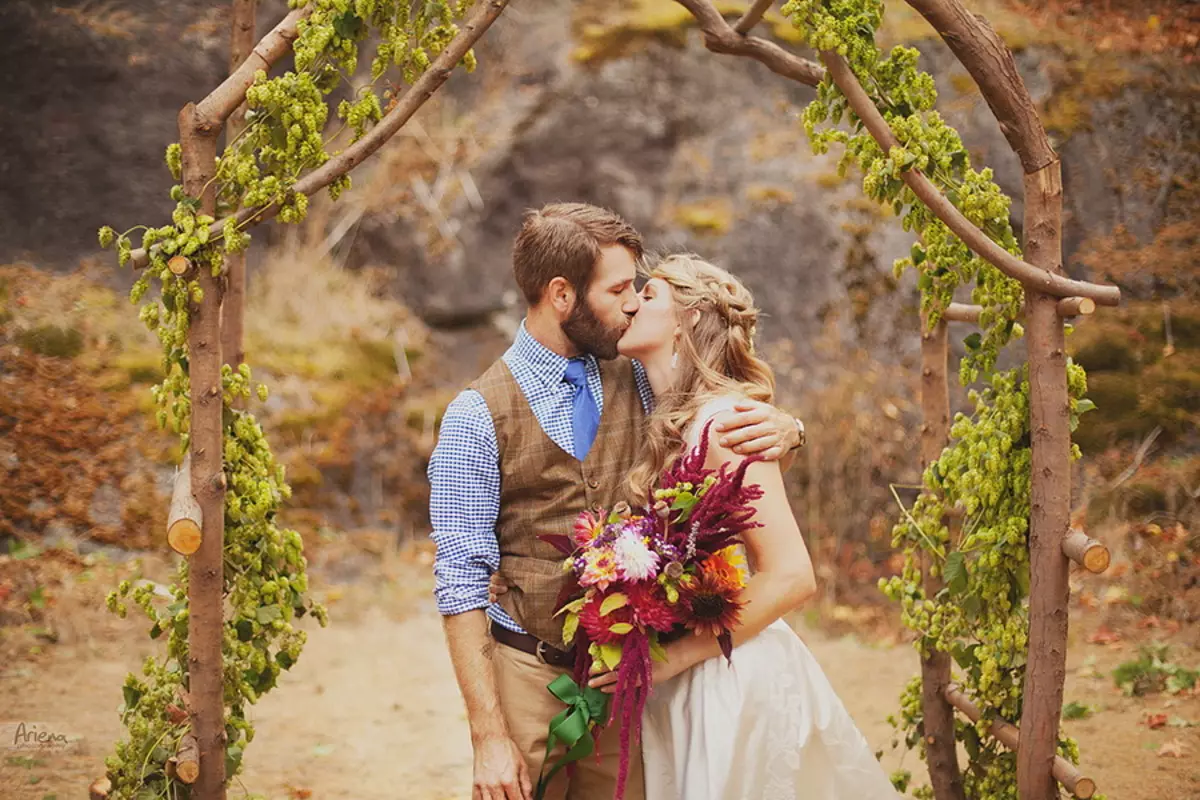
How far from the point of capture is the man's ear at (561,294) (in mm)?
2939

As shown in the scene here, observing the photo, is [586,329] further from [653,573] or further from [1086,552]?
[1086,552]

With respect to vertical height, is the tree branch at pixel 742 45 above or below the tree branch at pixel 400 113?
above

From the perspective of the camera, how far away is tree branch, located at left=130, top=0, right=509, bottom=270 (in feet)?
9.66

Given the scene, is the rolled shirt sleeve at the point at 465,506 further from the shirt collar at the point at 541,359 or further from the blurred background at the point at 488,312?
the blurred background at the point at 488,312

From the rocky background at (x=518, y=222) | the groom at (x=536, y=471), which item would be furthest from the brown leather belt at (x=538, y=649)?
the rocky background at (x=518, y=222)

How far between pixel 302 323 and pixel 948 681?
6.01 m

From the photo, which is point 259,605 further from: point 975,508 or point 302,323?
point 302,323

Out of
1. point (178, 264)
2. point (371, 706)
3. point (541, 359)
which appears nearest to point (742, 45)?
point (541, 359)

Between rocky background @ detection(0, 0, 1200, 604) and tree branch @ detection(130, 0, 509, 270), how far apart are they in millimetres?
4668

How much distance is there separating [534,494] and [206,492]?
879 millimetres

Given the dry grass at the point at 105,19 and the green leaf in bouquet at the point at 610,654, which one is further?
the dry grass at the point at 105,19

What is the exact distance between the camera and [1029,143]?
119 inches

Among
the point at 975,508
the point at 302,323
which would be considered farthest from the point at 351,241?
the point at 975,508

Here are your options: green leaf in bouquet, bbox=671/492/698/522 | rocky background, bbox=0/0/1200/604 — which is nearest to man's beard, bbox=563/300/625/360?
green leaf in bouquet, bbox=671/492/698/522
